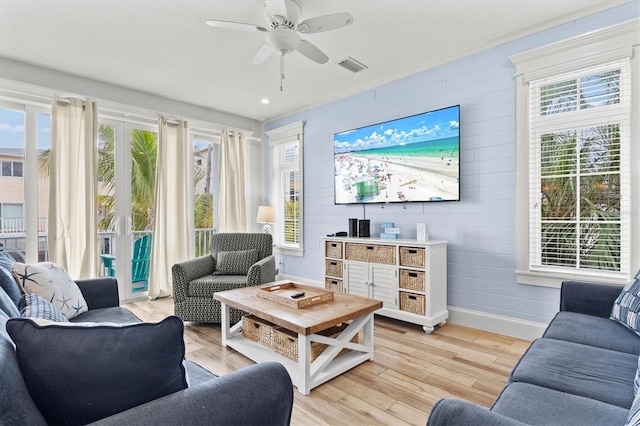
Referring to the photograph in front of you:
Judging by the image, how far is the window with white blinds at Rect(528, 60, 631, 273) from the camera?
252 cm

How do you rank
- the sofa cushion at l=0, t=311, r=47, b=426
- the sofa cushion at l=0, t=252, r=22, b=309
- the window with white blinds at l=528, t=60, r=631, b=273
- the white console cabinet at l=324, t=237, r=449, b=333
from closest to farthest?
the sofa cushion at l=0, t=311, r=47, b=426
the sofa cushion at l=0, t=252, r=22, b=309
the window with white blinds at l=528, t=60, r=631, b=273
the white console cabinet at l=324, t=237, r=449, b=333

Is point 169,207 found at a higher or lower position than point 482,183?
lower

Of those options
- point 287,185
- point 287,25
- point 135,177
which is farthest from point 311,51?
point 135,177

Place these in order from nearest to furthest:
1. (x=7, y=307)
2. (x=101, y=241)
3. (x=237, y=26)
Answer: (x=7, y=307) < (x=237, y=26) < (x=101, y=241)

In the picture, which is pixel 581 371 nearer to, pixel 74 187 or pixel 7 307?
pixel 7 307

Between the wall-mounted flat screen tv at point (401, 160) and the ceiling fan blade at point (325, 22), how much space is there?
5.29ft

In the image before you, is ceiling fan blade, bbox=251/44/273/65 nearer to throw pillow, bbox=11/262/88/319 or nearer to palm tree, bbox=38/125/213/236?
throw pillow, bbox=11/262/88/319

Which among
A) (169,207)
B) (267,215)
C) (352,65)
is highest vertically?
(352,65)

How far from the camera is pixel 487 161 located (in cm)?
314

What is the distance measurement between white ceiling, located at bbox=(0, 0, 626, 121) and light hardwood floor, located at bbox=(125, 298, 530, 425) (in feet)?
8.84

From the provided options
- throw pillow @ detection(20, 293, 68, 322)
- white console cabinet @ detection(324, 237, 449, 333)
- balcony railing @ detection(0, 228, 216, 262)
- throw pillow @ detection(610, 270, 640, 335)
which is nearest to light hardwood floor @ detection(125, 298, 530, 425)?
white console cabinet @ detection(324, 237, 449, 333)

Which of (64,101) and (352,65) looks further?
(64,101)

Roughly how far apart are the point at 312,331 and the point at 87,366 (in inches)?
52.3

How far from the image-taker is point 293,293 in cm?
260
